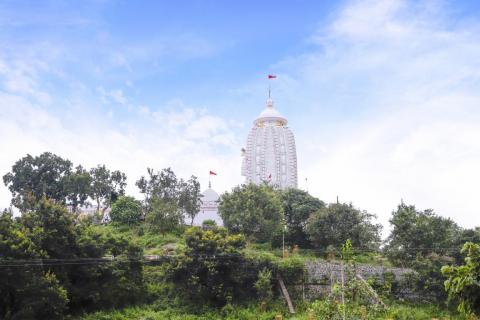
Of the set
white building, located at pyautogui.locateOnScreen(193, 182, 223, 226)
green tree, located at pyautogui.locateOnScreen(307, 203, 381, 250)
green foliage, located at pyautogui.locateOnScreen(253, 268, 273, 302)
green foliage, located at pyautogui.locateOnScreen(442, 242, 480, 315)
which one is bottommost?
green foliage, located at pyautogui.locateOnScreen(253, 268, 273, 302)

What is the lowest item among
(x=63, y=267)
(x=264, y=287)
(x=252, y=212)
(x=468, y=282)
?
(x=264, y=287)

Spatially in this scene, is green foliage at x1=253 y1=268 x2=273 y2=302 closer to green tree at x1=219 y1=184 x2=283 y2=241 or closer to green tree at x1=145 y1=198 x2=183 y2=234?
green tree at x1=219 y1=184 x2=283 y2=241

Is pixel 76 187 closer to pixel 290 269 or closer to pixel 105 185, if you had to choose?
pixel 105 185

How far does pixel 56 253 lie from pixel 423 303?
1625cm

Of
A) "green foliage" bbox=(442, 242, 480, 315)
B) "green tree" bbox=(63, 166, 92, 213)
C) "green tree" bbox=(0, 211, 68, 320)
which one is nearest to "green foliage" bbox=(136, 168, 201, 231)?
"green tree" bbox=(63, 166, 92, 213)

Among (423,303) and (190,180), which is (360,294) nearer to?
(423,303)

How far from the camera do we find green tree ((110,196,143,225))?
35216mm

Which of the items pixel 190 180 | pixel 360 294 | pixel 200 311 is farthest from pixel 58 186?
pixel 360 294

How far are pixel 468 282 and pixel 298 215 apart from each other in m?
27.2

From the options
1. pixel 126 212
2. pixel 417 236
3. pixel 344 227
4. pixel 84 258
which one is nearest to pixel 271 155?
pixel 126 212

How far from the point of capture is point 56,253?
1977cm

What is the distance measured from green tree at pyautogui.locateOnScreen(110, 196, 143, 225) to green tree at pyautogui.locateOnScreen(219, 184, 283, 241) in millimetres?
8252

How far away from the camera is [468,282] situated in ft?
17.9

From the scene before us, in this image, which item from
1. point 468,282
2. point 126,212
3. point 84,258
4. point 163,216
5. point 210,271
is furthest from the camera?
point 126,212
